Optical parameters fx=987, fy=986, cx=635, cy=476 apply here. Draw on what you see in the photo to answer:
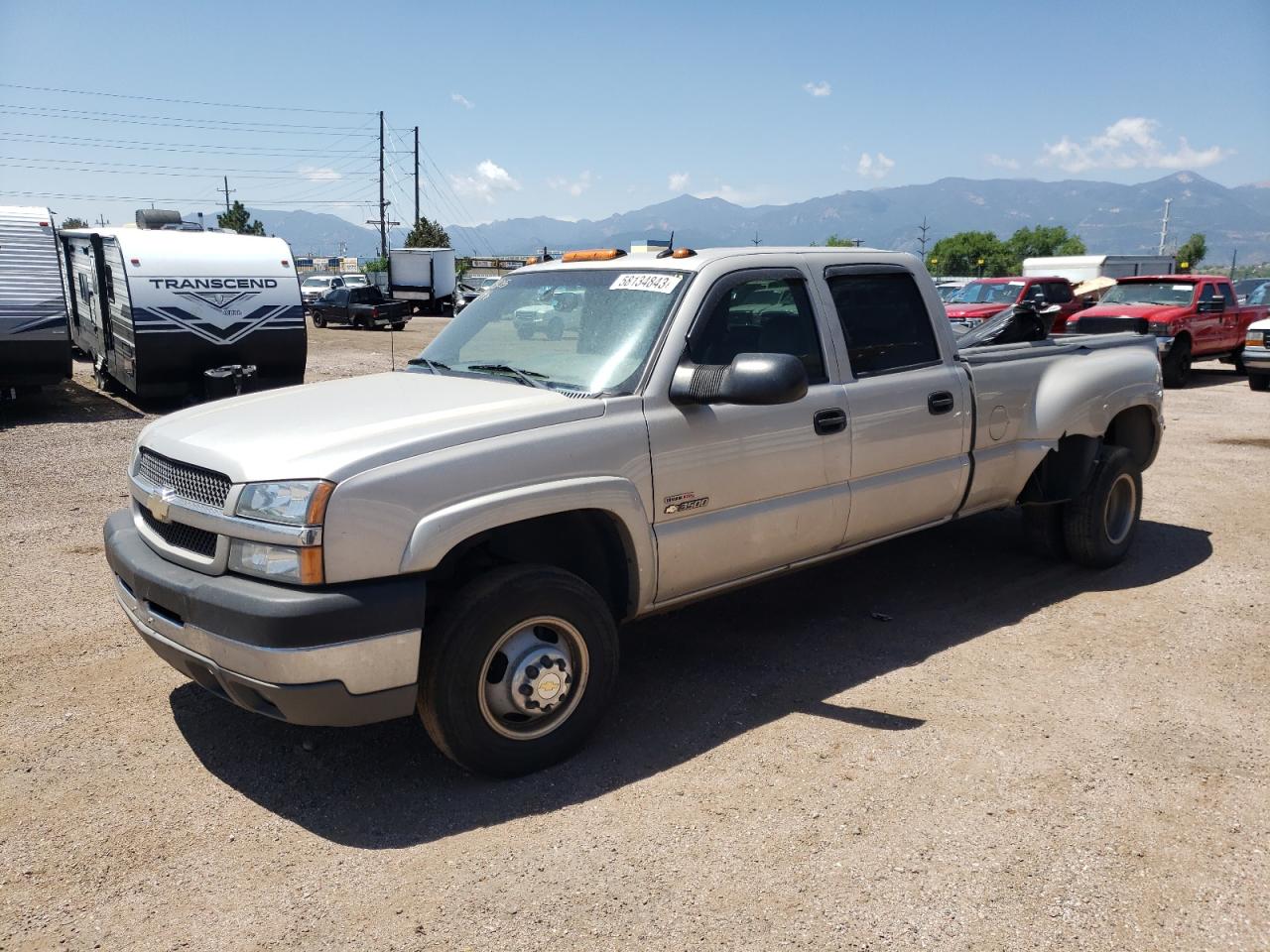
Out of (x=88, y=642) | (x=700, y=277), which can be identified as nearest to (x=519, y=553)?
(x=700, y=277)

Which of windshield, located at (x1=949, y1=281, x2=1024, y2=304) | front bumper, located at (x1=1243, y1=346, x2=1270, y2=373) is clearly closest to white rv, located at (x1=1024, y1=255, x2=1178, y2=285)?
windshield, located at (x1=949, y1=281, x2=1024, y2=304)

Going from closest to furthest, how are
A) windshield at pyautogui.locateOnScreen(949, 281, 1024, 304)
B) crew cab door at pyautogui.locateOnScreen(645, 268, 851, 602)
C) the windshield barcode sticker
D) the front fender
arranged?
the front fender
crew cab door at pyautogui.locateOnScreen(645, 268, 851, 602)
the windshield barcode sticker
windshield at pyautogui.locateOnScreen(949, 281, 1024, 304)

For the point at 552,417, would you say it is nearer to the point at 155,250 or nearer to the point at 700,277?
the point at 700,277

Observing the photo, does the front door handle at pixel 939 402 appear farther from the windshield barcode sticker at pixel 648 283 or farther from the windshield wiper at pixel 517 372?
the windshield wiper at pixel 517 372

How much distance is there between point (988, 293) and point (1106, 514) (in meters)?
14.7

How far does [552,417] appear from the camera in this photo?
367 cm

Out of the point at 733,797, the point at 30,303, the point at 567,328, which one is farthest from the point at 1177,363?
the point at 30,303

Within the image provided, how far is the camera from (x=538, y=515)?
3.53m

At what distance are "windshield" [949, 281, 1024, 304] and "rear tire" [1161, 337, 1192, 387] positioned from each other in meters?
3.25

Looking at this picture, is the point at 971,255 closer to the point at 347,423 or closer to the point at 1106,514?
the point at 1106,514

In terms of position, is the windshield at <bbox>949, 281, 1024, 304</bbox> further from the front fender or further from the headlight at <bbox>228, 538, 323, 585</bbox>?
the headlight at <bbox>228, 538, 323, 585</bbox>

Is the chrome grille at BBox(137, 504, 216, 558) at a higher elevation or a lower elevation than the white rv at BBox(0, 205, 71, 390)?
lower

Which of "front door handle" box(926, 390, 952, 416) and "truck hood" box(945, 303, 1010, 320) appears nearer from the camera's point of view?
"front door handle" box(926, 390, 952, 416)

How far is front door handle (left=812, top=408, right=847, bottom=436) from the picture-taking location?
4.44 m
